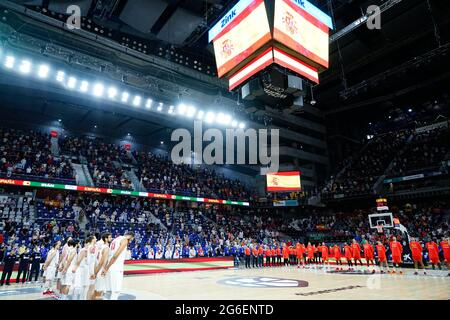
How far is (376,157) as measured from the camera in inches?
1300

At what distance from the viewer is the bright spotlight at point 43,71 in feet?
52.5

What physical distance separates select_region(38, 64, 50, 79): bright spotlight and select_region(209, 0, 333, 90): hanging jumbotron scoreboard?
430 inches

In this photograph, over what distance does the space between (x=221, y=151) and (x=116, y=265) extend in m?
26.6

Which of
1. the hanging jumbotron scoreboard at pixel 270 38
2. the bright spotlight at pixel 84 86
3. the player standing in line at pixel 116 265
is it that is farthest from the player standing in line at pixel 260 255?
the bright spotlight at pixel 84 86

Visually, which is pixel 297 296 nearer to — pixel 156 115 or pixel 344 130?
pixel 156 115

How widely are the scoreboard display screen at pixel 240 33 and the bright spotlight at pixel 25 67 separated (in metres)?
11.1

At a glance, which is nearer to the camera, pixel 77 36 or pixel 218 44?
pixel 218 44

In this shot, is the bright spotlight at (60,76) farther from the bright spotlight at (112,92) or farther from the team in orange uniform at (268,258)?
the team in orange uniform at (268,258)

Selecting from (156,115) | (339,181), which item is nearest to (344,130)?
(339,181)

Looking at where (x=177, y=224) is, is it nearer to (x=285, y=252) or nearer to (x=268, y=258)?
(x=268, y=258)

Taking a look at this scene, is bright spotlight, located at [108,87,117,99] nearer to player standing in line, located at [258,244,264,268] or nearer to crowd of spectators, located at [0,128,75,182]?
crowd of spectators, located at [0,128,75,182]

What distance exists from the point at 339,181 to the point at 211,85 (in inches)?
728

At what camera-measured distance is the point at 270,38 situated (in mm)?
8047
